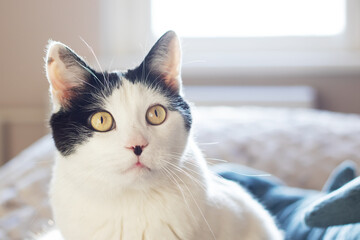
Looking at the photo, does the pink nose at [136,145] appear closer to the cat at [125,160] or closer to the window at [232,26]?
the cat at [125,160]

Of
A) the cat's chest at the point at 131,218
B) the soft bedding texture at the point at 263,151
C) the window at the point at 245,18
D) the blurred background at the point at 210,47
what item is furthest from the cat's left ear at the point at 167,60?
the window at the point at 245,18

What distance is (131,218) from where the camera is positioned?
0.76 m

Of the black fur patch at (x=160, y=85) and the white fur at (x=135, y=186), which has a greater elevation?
the black fur patch at (x=160, y=85)

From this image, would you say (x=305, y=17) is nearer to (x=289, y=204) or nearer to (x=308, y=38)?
(x=308, y=38)

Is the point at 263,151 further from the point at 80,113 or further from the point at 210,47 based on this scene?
the point at 210,47

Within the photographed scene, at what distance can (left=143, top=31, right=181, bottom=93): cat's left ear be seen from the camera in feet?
2.73

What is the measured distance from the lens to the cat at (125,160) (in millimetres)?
722

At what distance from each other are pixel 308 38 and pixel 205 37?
1.99ft

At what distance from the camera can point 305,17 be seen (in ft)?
8.48

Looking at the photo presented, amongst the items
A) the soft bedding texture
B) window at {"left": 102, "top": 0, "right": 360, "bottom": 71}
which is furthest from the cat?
window at {"left": 102, "top": 0, "right": 360, "bottom": 71}

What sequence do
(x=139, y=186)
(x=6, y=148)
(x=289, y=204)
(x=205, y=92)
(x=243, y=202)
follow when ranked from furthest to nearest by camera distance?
1. (x=6, y=148)
2. (x=205, y=92)
3. (x=289, y=204)
4. (x=243, y=202)
5. (x=139, y=186)

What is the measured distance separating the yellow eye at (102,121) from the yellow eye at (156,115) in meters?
0.07

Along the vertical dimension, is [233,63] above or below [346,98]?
above

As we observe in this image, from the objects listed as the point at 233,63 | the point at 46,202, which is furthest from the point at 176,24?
the point at 46,202
